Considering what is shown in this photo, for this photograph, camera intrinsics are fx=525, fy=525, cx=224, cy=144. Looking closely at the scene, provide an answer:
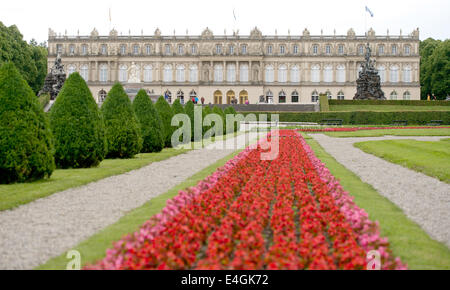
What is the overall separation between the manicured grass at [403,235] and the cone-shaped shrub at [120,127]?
26.3 ft

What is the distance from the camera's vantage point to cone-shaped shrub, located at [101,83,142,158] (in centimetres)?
1516

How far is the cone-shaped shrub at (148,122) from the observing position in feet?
55.7

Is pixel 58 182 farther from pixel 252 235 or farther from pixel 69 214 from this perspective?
pixel 252 235

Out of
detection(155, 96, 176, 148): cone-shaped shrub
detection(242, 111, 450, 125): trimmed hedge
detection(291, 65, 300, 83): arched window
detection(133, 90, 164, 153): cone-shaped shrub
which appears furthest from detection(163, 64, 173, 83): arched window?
detection(133, 90, 164, 153): cone-shaped shrub

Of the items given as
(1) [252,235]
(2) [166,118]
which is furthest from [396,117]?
(1) [252,235]

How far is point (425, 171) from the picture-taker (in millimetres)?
11406

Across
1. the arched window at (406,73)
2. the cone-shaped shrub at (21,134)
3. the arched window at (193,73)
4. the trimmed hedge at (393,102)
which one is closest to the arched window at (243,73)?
the arched window at (193,73)

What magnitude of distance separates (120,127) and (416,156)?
828cm

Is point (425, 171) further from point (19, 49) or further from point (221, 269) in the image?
point (19, 49)

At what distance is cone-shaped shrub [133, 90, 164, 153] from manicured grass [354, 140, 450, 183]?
6.90m

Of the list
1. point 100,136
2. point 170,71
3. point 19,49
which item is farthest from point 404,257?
point 170,71

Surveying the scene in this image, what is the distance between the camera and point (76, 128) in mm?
12367

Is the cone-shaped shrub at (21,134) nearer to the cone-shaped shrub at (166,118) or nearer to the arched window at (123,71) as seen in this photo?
the cone-shaped shrub at (166,118)
